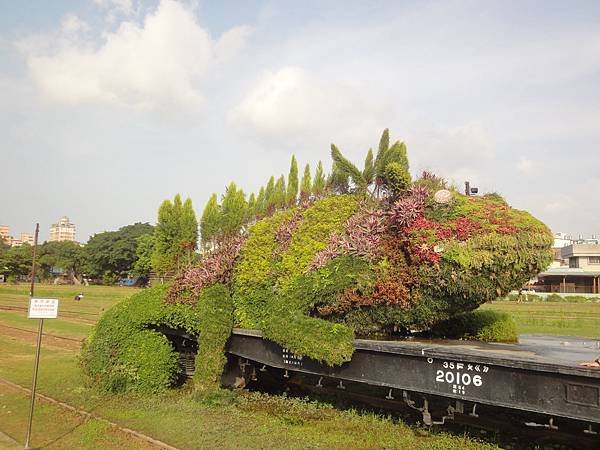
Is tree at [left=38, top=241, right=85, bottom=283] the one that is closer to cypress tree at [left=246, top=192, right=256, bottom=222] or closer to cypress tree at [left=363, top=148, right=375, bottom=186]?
cypress tree at [left=246, top=192, right=256, bottom=222]

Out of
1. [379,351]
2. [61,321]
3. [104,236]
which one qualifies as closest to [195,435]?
[379,351]

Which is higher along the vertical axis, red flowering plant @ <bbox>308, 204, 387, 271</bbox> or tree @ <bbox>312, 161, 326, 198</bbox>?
tree @ <bbox>312, 161, 326, 198</bbox>

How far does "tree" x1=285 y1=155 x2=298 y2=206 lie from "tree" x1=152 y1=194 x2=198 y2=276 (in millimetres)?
2324

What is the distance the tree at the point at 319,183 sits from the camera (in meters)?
9.49

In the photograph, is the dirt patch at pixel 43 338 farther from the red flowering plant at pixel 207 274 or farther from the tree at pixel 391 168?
the tree at pixel 391 168

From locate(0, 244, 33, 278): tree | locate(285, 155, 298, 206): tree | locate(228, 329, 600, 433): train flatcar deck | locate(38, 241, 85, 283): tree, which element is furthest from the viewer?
locate(38, 241, 85, 283): tree

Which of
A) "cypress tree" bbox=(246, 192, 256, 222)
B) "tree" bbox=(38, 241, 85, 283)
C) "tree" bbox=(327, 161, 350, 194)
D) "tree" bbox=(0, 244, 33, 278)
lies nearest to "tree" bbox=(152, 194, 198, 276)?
"cypress tree" bbox=(246, 192, 256, 222)

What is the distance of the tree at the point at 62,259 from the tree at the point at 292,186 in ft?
314

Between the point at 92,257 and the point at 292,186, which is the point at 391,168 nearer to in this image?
the point at 292,186

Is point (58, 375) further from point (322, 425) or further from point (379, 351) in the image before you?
point (379, 351)

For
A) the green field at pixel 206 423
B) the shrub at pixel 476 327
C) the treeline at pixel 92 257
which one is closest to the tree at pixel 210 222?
the green field at pixel 206 423

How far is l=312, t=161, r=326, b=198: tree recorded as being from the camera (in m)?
9.49

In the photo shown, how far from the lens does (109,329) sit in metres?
9.88

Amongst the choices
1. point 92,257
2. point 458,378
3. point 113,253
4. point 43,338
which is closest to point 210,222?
point 458,378
